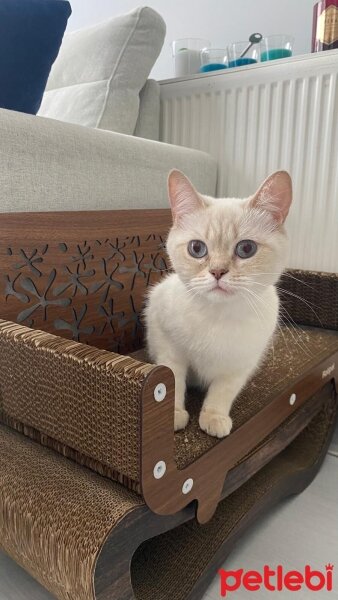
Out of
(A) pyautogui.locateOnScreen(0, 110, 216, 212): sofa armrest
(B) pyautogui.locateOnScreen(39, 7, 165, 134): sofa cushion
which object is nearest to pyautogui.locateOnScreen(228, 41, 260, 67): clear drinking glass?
(B) pyautogui.locateOnScreen(39, 7, 165, 134): sofa cushion

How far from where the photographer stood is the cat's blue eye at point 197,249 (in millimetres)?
714

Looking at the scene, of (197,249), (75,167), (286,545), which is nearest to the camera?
(197,249)

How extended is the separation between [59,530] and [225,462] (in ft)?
0.94

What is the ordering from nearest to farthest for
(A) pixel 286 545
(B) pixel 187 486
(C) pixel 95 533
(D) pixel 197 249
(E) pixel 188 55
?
(C) pixel 95 533
(B) pixel 187 486
(D) pixel 197 249
(A) pixel 286 545
(E) pixel 188 55

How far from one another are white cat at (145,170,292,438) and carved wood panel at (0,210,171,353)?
8.8 inches

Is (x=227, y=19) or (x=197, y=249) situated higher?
(x=227, y=19)

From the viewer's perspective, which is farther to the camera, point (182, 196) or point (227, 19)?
point (227, 19)

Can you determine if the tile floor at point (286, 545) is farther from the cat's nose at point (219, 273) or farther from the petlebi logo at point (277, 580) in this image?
the cat's nose at point (219, 273)

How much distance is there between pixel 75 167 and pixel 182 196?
1.09 ft

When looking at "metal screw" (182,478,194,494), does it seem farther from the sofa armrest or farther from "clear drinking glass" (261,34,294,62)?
"clear drinking glass" (261,34,294,62)

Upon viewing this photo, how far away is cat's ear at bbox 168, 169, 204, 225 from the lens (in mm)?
733

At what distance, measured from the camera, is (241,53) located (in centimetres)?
155

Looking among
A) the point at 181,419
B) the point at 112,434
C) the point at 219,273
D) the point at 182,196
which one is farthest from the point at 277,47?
the point at 112,434

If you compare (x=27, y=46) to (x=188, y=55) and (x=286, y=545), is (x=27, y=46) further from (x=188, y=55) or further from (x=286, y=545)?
(x=286, y=545)
